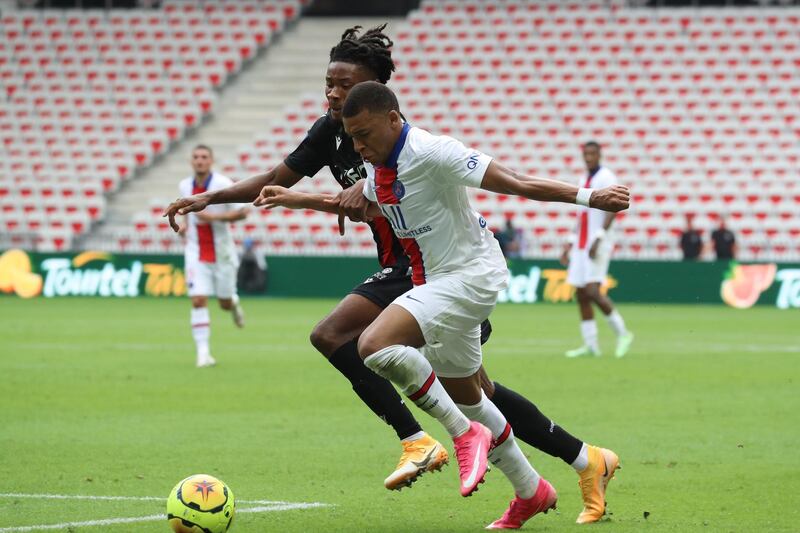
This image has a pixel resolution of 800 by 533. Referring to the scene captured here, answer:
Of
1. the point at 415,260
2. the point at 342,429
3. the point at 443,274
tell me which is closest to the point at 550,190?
Result: the point at 443,274

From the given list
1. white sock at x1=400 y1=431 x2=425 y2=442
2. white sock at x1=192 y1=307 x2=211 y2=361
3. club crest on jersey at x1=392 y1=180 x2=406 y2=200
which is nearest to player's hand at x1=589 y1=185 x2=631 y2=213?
club crest on jersey at x1=392 y1=180 x2=406 y2=200

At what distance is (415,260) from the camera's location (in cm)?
662

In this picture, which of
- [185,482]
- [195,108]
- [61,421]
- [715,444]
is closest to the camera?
[185,482]

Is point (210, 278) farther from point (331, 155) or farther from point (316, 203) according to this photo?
point (316, 203)

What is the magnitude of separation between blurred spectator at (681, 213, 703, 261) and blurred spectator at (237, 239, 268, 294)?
9079 millimetres

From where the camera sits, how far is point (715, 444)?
31.4ft

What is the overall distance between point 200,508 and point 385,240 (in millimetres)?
1937

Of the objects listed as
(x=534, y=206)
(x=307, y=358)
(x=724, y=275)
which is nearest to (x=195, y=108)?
(x=534, y=206)

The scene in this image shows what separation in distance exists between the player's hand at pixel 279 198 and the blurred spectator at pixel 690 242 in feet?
75.4

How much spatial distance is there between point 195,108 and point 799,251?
55.9 ft

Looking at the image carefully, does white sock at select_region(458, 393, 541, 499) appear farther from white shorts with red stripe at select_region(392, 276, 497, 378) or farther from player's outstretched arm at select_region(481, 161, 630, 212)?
player's outstretched arm at select_region(481, 161, 630, 212)

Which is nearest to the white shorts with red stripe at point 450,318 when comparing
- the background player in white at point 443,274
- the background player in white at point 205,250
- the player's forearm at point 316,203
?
the background player in white at point 443,274

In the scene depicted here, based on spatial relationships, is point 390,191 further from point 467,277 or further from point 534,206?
point 534,206

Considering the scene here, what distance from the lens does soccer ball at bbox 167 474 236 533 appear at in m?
5.95
